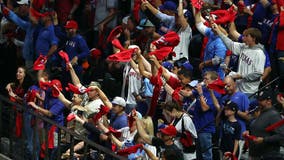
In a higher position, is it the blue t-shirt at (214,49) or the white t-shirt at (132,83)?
the blue t-shirt at (214,49)

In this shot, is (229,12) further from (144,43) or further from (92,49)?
(92,49)

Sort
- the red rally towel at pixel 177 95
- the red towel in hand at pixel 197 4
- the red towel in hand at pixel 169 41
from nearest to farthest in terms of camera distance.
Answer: the red rally towel at pixel 177 95 < the red towel in hand at pixel 169 41 < the red towel in hand at pixel 197 4

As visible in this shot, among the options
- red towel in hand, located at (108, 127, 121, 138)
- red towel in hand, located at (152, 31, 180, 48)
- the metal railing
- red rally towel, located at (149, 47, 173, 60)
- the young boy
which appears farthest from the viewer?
red towel in hand, located at (152, 31, 180, 48)

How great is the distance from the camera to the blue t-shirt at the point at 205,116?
13.3 meters

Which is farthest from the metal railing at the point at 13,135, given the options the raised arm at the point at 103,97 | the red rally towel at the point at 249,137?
the red rally towel at the point at 249,137

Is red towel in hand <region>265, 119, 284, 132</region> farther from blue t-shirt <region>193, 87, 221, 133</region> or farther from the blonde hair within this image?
the blonde hair

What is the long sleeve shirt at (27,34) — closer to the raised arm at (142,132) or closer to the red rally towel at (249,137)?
the raised arm at (142,132)

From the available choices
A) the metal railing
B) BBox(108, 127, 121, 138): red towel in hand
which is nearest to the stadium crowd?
BBox(108, 127, 121, 138): red towel in hand

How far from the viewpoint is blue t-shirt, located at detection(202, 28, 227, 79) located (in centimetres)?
1480

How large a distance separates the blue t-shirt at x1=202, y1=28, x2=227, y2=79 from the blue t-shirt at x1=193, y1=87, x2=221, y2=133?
1.28 meters

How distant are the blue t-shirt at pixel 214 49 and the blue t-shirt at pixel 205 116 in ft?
4.20

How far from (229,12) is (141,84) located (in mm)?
1824

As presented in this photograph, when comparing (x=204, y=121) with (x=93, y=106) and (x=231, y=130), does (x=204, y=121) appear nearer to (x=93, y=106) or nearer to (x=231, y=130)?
(x=231, y=130)

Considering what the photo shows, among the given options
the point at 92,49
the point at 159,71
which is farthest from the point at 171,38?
the point at 92,49
